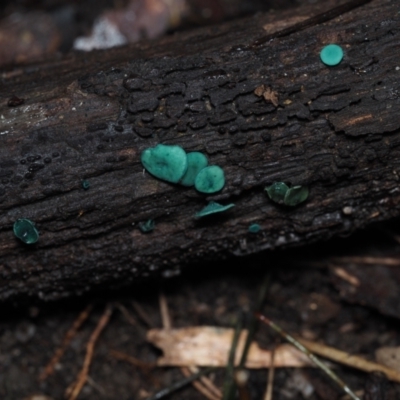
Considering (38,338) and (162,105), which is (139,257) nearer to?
(162,105)

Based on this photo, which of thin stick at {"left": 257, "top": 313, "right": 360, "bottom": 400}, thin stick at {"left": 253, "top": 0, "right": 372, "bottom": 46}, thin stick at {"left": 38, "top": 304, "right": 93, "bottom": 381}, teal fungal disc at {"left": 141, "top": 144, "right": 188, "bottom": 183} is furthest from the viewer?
thin stick at {"left": 38, "top": 304, "right": 93, "bottom": 381}

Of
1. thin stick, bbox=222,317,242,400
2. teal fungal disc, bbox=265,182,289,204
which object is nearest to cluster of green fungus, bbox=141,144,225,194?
teal fungal disc, bbox=265,182,289,204

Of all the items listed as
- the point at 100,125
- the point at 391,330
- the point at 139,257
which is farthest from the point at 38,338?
the point at 391,330

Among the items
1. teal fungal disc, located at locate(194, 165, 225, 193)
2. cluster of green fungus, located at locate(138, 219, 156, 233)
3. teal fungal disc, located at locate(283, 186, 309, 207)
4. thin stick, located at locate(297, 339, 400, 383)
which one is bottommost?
thin stick, located at locate(297, 339, 400, 383)

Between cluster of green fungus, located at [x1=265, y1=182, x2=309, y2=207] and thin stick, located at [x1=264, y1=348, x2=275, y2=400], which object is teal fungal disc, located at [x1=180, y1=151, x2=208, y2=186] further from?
thin stick, located at [x1=264, y1=348, x2=275, y2=400]

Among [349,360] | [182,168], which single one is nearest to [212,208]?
[182,168]

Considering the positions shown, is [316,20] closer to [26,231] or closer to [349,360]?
[26,231]
